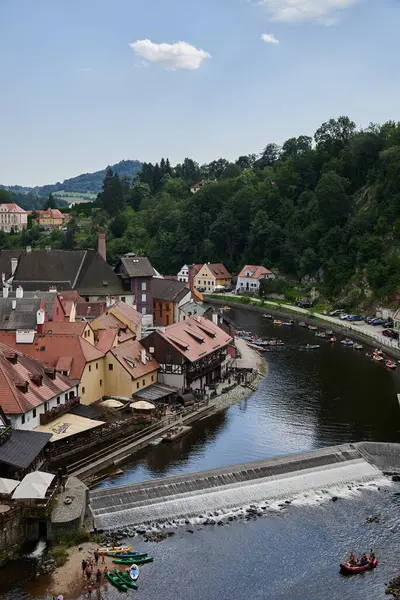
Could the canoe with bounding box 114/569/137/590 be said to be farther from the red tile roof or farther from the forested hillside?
the forested hillside

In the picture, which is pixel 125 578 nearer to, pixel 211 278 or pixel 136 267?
pixel 136 267

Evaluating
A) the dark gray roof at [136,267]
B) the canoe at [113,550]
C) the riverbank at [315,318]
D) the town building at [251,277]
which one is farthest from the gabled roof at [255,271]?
the canoe at [113,550]

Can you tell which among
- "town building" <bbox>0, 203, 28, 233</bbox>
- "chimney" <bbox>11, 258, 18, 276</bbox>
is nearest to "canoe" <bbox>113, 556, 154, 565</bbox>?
"chimney" <bbox>11, 258, 18, 276</bbox>

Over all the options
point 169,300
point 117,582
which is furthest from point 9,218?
point 117,582

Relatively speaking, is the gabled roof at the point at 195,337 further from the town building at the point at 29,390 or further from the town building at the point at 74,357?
the town building at the point at 29,390

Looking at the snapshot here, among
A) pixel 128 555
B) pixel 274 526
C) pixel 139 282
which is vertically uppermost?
pixel 139 282

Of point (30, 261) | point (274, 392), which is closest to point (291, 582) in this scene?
point (274, 392)

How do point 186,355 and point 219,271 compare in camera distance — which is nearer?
point 186,355

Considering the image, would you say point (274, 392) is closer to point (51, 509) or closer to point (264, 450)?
point (264, 450)
